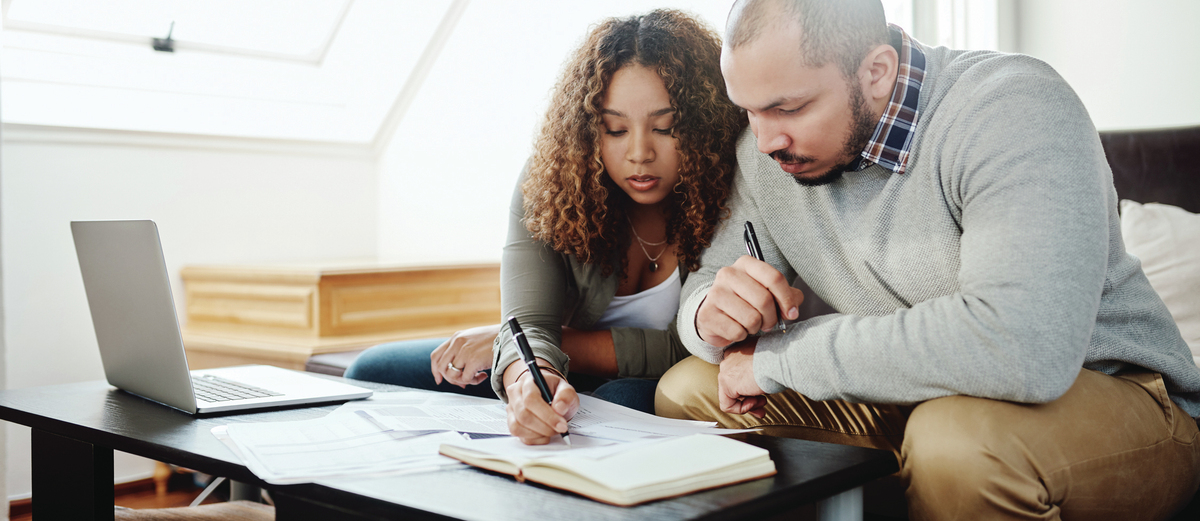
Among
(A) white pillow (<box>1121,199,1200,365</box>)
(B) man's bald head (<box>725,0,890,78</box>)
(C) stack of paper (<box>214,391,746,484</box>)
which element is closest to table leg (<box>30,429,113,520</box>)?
(C) stack of paper (<box>214,391,746,484</box>)

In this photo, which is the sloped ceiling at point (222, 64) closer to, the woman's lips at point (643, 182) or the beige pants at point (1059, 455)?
the woman's lips at point (643, 182)

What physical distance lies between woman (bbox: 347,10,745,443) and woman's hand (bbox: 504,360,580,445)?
220 millimetres

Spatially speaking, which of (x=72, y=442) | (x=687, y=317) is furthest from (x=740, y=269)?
(x=72, y=442)

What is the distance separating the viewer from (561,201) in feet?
4.64

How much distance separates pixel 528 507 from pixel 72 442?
0.80 metres

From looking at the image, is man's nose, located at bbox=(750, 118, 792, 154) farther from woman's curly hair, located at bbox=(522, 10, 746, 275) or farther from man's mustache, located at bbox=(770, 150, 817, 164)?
woman's curly hair, located at bbox=(522, 10, 746, 275)

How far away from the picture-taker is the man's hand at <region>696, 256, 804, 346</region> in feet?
3.37

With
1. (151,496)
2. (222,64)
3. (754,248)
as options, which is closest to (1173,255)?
(754,248)

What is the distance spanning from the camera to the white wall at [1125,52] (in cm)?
211

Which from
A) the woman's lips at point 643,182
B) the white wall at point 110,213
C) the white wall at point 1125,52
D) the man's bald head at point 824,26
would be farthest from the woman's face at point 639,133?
the white wall at point 110,213

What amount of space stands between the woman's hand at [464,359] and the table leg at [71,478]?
50 centimetres

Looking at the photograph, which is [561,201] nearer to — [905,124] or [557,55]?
[905,124]

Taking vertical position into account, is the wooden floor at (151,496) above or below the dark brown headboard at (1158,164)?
below

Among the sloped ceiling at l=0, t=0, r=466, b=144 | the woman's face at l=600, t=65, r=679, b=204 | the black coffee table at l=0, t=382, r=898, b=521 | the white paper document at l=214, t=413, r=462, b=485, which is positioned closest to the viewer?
the black coffee table at l=0, t=382, r=898, b=521
